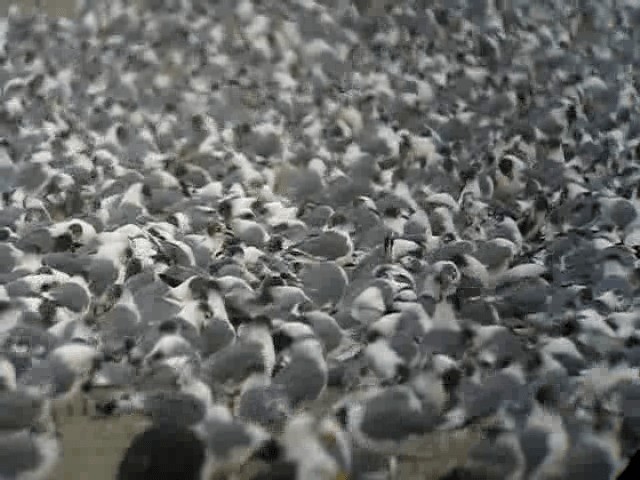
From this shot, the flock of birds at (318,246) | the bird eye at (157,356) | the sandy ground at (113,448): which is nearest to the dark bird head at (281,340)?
the flock of birds at (318,246)

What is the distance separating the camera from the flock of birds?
11.8 feet

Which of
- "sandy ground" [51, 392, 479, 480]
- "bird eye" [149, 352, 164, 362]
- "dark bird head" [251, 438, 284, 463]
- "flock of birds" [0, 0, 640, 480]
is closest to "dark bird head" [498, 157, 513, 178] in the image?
"flock of birds" [0, 0, 640, 480]

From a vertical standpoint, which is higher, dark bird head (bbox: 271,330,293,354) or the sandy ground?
dark bird head (bbox: 271,330,293,354)

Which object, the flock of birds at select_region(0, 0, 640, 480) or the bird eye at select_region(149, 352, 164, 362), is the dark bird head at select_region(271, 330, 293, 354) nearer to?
the flock of birds at select_region(0, 0, 640, 480)

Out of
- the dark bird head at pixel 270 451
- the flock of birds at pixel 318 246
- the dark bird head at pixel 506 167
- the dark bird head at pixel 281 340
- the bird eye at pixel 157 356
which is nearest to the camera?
the dark bird head at pixel 270 451

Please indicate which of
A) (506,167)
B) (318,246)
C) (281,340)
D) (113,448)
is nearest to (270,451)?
(281,340)

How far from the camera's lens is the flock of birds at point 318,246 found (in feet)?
11.8

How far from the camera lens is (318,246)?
16.9 feet

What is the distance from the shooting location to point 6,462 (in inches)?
132

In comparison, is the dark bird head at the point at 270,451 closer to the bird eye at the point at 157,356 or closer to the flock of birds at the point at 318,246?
the flock of birds at the point at 318,246

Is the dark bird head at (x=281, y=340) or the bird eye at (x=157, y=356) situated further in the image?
the dark bird head at (x=281, y=340)

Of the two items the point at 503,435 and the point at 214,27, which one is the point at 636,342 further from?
the point at 214,27

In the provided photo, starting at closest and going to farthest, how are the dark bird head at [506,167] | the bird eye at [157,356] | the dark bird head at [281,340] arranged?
the bird eye at [157,356] < the dark bird head at [281,340] < the dark bird head at [506,167]

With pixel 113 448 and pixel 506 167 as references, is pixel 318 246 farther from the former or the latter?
pixel 506 167
